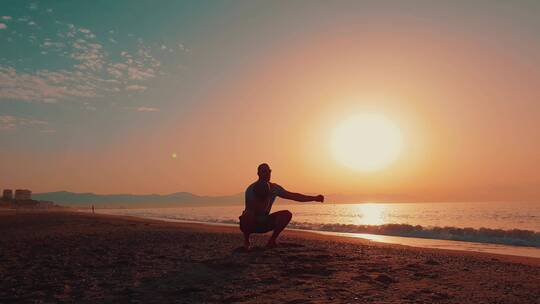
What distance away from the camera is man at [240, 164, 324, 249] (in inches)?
364

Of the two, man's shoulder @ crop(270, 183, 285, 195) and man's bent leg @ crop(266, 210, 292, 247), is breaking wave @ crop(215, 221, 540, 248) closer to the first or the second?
man's bent leg @ crop(266, 210, 292, 247)

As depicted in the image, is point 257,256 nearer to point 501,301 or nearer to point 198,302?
point 198,302

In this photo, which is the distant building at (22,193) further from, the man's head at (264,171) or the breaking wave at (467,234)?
the man's head at (264,171)

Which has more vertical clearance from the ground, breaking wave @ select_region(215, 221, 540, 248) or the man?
the man

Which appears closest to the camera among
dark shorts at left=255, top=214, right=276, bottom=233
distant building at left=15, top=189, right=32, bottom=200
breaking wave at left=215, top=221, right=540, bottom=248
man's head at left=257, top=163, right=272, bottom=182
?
man's head at left=257, top=163, right=272, bottom=182

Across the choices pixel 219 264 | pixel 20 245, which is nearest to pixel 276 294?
pixel 219 264

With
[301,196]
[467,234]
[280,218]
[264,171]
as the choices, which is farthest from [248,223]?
[467,234]

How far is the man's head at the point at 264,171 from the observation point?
918 cm

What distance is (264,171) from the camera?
9188mm

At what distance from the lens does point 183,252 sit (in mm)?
10039

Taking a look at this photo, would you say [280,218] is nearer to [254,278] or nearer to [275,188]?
[275,188]

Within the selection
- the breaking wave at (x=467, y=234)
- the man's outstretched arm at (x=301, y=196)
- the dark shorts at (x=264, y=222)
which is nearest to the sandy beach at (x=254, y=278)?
the dark shorts at (x=264, y=222)

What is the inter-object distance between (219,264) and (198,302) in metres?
2.40

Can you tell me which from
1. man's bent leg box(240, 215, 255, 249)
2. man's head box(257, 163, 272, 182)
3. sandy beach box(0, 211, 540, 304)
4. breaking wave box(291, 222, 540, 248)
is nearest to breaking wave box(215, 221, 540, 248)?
breaking wave box(291, 222, 540, 248)
